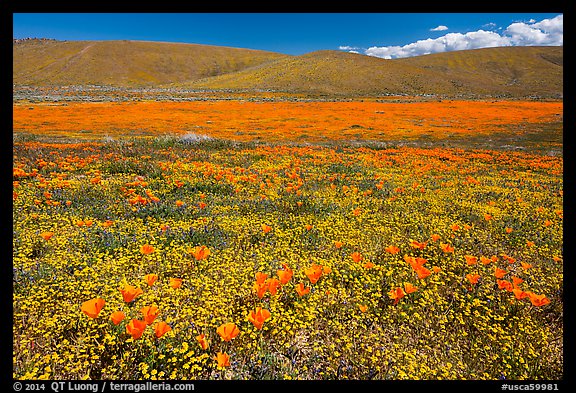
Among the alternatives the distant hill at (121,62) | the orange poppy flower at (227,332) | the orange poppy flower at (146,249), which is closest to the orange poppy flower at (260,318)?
the orange poppy flower at (227,332)

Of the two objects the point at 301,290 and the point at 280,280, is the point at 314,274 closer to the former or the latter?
the point at 301,290

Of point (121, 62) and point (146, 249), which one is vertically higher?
point (121, 62)

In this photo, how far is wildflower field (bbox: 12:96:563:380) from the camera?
2.92m

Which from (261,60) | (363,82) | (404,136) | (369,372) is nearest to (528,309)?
(369,372)

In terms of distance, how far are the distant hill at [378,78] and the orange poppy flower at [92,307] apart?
90.6 metres

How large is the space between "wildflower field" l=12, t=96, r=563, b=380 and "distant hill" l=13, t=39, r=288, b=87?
130 meters

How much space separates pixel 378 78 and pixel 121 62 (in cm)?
11614

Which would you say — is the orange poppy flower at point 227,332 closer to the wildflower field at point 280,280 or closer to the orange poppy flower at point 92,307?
the wildflower field at point 280,280

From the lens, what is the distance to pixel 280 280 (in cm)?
346

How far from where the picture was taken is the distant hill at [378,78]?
9775 cm

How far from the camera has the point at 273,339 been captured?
10.7 ft

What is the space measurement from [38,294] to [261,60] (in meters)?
185

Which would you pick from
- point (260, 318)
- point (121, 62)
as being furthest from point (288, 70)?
point (260, 318)
